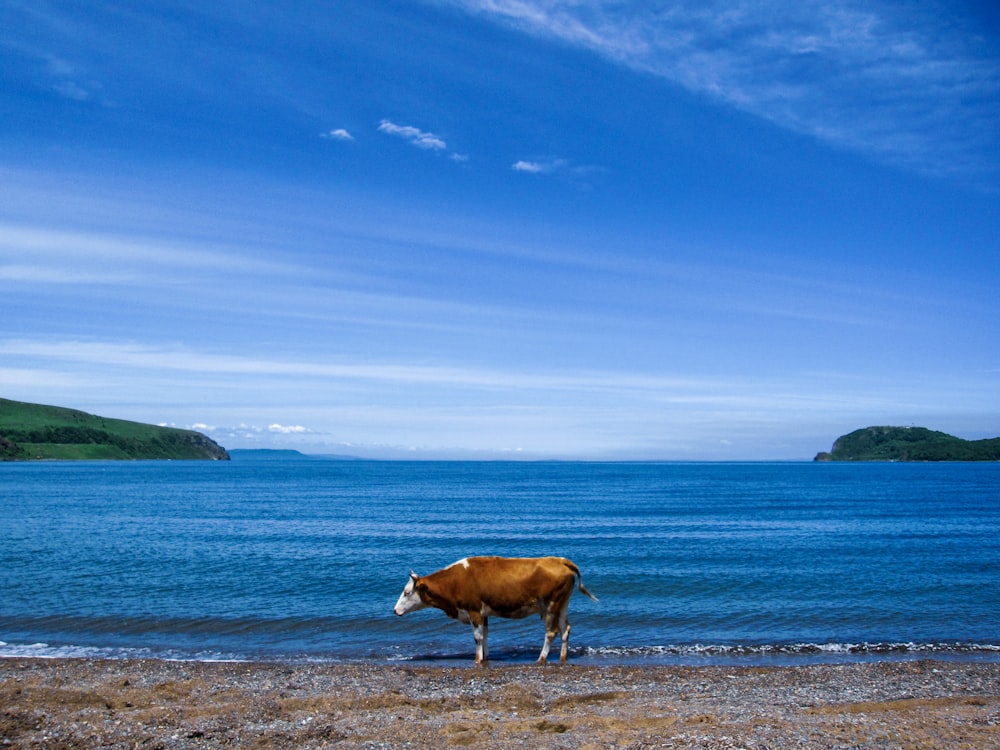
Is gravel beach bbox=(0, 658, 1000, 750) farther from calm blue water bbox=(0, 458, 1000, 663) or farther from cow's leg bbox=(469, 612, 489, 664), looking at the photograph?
calm blue water bbox=(0, 458, 1000, 663)

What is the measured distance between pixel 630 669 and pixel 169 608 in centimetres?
1617

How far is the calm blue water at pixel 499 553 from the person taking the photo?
21.4 meters

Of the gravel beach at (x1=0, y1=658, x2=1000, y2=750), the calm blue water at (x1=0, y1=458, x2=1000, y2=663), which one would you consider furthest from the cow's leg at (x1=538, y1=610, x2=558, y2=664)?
the calm blue water at (x1=0, y1=458, x2=1000, y2=663)

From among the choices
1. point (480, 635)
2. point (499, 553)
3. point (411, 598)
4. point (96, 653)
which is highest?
point (411, 598)

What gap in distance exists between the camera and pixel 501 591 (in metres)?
18.8

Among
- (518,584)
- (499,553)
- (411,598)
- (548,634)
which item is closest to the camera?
(518,584)

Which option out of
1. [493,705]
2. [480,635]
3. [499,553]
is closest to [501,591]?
[480,635]

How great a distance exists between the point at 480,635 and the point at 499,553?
2214cm

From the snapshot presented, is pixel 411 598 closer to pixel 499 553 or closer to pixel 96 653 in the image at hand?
pixel 96 653

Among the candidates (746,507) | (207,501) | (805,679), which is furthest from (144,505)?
(805,679)

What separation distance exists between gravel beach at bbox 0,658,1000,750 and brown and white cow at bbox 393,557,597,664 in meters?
1.22

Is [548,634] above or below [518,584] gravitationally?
below

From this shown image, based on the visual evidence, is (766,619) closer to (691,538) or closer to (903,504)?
(691,538)

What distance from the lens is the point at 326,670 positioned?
17875 mm
